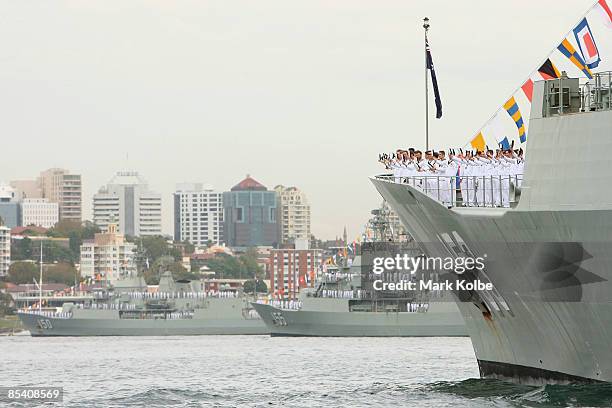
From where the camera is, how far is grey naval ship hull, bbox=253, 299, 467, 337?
94.2m

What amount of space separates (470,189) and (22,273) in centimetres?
16914

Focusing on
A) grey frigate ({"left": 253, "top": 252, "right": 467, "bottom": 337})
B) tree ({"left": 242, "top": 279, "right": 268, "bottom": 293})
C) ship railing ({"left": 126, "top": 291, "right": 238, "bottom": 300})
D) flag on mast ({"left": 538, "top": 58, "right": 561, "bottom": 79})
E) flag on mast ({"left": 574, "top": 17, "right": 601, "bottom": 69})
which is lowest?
grey frigate ({"left": 253, "top": 252, "right": 467, "bottom": 337})

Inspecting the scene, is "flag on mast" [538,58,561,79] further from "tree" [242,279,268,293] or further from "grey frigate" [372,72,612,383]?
"tree" [242,279,268,293]

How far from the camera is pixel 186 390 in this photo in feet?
125

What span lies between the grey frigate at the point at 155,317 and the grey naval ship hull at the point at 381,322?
1498 centimetres

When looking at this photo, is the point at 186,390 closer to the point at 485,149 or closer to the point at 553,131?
the point at 485,149

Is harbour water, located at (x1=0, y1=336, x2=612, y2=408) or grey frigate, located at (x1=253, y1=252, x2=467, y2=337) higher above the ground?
grey frigate, located at (x1=253, y1=252, x2=467, y2=337)

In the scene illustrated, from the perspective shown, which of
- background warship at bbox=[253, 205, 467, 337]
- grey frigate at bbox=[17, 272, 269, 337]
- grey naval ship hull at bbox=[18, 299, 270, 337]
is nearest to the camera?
background warship at bbox=[253, 205, 467, 337]

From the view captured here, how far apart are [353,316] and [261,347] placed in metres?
19.0

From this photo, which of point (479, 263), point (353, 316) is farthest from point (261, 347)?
point (479, 263)

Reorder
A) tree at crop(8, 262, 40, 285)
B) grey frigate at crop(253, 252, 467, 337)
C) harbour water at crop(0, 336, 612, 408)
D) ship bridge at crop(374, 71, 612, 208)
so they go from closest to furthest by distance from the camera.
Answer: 1. ship bridge at crop(374, 71, 612, 208)
2. harbour water at crop(0, 336, 612, 408)
3. grey frigate at crop(253, 252, 467, 337)
4. tree at crop(8, 262, 40, 285)

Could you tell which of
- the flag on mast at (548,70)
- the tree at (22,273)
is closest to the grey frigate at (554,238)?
the flag on mast at (548,70)

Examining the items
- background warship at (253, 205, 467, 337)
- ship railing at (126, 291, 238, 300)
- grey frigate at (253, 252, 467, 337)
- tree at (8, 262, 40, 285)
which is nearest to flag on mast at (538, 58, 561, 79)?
background warship at (253, 205, 467, 337)

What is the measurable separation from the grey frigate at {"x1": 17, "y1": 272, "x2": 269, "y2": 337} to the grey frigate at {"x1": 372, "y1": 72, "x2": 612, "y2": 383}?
80022 millimetres
